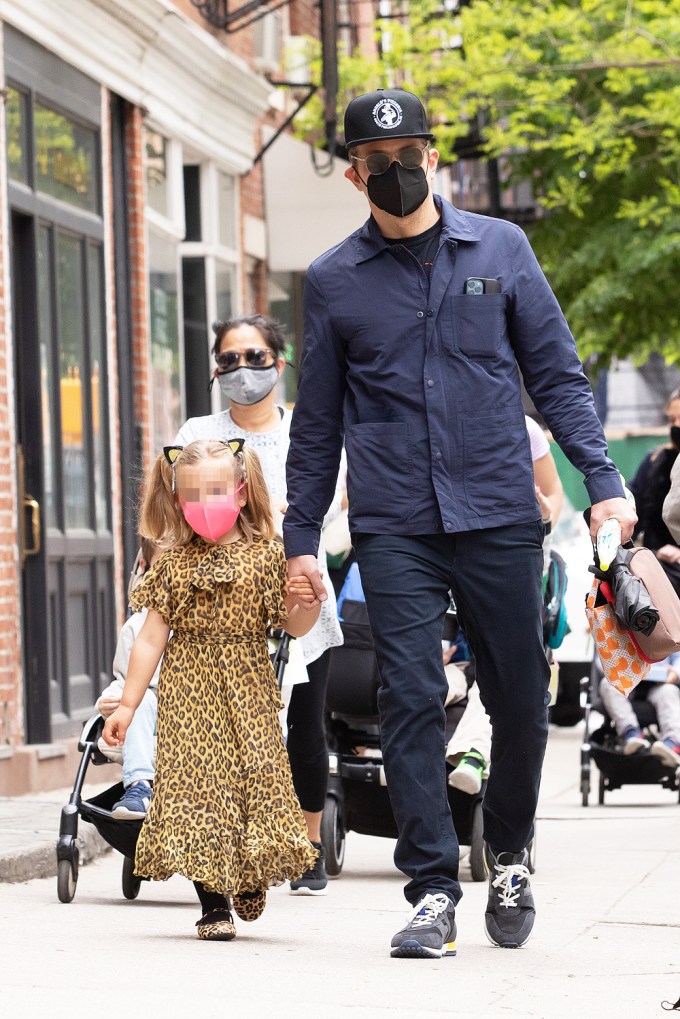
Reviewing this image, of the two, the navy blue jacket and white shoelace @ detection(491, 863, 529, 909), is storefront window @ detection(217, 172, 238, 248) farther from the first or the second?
white shoelace @ detection(491, 863, 529, 909)

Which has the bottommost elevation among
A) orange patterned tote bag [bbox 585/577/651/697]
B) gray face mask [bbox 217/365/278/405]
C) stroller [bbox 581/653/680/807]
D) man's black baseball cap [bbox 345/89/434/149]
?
stroller [bbox 581/653/680/807]

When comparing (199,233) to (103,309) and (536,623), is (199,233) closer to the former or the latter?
(103,309)

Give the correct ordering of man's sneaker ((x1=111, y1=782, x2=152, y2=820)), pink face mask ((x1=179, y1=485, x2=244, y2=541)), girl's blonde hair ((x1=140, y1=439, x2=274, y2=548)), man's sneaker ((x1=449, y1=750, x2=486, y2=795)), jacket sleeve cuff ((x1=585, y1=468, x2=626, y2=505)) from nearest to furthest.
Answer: jacket sleeve cuff ((x1=585, y1=468, x2=626, y2=505)), pink face mask ((x1=179, y1=485, x2=244, y2=541)), girl's blonde hair ((x1=140, y1=439, x2=274, y2=548)), man's sneaker ((x1=111, y1=782, x2=152, y2=820)), man's sneaker ((x1=449, y1=750, x2=486, y2=795))

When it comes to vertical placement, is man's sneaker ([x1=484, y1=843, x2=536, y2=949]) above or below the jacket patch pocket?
below

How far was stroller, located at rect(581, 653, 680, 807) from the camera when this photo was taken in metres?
10.5

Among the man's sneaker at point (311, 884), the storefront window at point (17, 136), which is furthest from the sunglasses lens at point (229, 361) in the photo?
the storefront window at point (17, 136)

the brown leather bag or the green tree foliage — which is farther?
the green tree foliage

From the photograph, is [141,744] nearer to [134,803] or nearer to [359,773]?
[134,803]

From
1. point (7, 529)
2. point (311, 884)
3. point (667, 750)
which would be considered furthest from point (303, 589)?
point (667, 750)

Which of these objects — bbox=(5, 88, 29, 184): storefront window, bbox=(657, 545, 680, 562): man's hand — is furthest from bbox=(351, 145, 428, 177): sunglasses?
bbox=(5, 88, 29, 184): storefront window

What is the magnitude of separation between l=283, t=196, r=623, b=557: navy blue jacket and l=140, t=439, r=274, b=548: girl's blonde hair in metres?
0.48

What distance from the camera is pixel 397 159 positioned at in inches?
203

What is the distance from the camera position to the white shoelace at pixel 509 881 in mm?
5262

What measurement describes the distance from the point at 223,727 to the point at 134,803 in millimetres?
902
